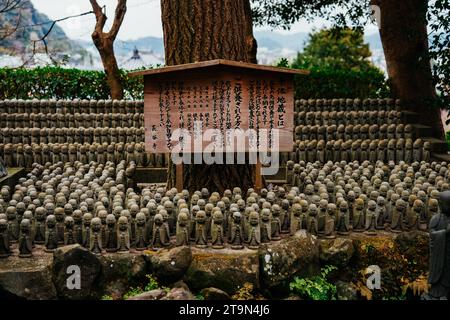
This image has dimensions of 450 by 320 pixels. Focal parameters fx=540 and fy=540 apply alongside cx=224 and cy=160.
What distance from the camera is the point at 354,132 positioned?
999 centimetres

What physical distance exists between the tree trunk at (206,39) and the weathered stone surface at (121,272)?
2298mm

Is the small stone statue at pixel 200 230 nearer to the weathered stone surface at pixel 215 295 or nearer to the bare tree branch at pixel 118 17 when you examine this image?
the weathered stone surface at pixel 215 295

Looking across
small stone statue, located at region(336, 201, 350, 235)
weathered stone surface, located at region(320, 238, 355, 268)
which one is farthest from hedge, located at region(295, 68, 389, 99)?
weathered stone surface, located at region(320, 238, 355, 268)

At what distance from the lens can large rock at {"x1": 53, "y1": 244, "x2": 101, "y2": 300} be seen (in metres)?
4.84

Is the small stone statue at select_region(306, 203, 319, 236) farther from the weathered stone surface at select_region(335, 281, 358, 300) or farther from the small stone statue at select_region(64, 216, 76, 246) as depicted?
the small stone statue at select_region(64, 216, 76, 246)

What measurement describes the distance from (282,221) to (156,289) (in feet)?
5.84

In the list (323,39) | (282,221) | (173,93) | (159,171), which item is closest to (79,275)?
(282,221)

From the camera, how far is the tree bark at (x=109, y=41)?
1332cm

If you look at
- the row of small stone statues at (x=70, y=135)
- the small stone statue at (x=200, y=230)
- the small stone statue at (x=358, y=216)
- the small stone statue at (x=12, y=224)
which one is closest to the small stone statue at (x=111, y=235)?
the small stone statue at (x=200, y=230)

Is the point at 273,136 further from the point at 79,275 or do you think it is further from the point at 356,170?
the point at 79,275

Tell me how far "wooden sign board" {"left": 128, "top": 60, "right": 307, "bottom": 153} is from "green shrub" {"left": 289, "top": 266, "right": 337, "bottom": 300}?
2109 mm

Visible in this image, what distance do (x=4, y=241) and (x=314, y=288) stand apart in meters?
3.06

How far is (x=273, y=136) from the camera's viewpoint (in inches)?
268

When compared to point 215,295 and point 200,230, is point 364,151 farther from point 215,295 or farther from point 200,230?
point 215,295
